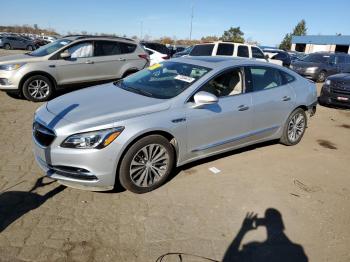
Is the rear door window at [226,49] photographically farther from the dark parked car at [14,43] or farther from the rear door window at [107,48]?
the dark parked car at [14,43]

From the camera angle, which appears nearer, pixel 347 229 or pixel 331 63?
Result: pixel 347 229

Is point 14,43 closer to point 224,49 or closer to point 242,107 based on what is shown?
point 224,49

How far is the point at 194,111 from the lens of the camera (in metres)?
4.31

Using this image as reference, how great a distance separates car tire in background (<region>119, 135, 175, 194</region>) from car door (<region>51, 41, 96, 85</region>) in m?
5.68

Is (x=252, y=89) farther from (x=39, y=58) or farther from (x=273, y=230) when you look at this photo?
(x=39, y=58)

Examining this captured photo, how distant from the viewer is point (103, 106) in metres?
4.10

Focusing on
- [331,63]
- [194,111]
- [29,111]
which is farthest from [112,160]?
[331,63]

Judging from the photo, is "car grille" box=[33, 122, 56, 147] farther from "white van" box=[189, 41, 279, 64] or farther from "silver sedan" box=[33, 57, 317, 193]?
"white van" box=[189, 41, 279, 64]

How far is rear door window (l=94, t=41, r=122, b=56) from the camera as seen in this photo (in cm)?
939

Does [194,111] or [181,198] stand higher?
[194,111]

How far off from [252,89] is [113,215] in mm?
2854

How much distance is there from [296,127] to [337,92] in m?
4.89

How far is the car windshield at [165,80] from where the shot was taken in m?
4.50

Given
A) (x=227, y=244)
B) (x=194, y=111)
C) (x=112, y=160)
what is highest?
(x=194, y=111)
